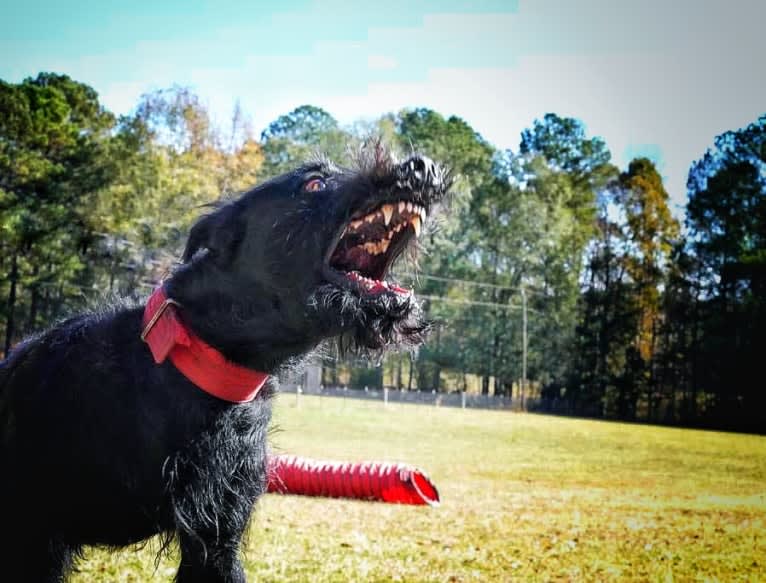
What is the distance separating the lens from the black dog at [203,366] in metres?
2.93

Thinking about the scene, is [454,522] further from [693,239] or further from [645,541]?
[693,239]

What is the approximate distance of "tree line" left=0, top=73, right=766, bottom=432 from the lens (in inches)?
420

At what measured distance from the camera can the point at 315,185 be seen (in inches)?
127

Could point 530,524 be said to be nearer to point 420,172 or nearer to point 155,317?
point 420,172

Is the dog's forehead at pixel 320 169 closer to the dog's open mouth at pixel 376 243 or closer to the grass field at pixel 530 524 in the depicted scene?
the dog's open mouth at pixel 376 243

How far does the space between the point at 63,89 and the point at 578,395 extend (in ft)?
87.0

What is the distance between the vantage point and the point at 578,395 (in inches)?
1503

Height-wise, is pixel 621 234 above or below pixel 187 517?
above

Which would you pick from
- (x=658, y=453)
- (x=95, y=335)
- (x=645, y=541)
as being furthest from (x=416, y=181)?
(x=658, y=453)

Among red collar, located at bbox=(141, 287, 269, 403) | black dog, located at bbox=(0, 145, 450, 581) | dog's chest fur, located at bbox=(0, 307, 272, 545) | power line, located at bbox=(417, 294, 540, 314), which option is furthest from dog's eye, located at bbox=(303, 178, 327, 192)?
power line, located at bbox=(417, 294, 540, 314)

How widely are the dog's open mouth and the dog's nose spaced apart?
0.30ft

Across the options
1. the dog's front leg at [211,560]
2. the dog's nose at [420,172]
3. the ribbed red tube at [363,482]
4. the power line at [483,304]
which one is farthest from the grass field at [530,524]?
the power line at [483,304]

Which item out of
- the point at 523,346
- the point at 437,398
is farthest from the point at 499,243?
the point at 437,398

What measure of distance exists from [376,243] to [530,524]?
17.8ft
